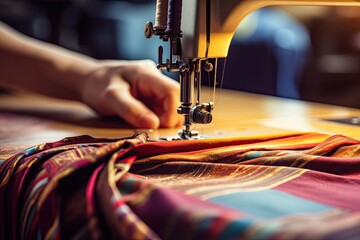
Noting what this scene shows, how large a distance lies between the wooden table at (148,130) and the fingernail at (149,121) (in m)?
0.02

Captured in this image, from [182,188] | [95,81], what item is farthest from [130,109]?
[182,188]

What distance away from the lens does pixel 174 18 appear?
99cm

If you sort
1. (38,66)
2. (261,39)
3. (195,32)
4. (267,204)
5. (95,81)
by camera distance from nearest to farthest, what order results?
(267,204) < (195,32) < (95,81) < (38,66) < (261,39)

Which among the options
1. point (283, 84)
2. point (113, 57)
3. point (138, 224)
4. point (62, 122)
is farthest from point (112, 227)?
point (113, 57)

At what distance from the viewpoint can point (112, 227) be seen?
0.59 m

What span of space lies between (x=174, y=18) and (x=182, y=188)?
377 millimetres

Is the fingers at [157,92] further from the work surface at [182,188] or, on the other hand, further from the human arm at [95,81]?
the work surface at [182,188]

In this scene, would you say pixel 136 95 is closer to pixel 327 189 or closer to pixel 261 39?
pixel 327 189

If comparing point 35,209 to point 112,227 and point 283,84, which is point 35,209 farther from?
point 283,84

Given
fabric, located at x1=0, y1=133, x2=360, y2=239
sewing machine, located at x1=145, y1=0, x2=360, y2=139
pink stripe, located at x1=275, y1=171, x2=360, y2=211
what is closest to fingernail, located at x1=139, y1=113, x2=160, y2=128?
sewing machine, located at x1=145, y1=0, x2=360, y2=139

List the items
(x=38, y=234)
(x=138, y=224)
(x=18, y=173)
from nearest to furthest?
(x=138, y=224) → (x=38, y=234) → (x=18, y=173)

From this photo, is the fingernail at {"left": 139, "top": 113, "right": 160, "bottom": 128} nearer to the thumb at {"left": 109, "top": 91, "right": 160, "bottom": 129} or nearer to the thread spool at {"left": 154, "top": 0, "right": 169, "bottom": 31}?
the thumb at {"left": 109, "top": 91, "right": 160, "bottom": 129}

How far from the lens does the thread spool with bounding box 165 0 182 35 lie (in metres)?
0.98

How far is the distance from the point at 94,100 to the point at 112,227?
0.80 metres
